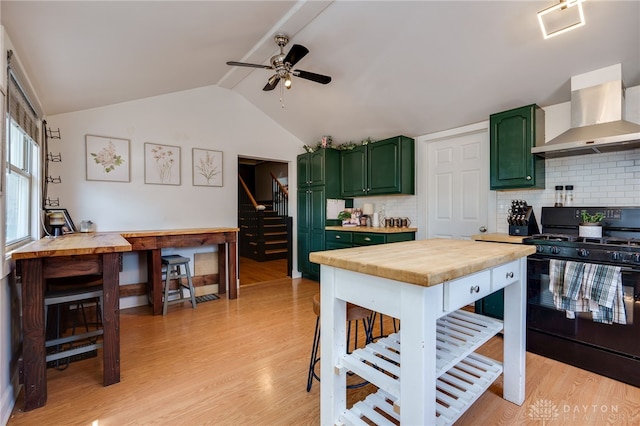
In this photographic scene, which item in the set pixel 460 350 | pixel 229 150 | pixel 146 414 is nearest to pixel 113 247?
pixel 146 414

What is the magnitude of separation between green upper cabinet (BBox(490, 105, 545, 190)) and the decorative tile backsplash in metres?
0.13

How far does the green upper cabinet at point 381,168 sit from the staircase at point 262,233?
2387 mm

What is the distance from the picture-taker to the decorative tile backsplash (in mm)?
2465

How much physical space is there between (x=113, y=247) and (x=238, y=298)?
2.19 meters

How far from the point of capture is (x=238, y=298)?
3918mm

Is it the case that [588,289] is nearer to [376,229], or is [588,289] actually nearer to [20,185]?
[376,229]

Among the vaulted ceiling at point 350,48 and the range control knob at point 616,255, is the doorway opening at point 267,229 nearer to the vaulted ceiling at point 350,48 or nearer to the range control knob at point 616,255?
the vaulted ceiling at point 350,48

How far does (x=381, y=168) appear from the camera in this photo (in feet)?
13.6

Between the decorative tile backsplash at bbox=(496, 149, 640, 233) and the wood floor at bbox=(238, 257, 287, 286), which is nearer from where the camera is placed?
the decorative tile backsplash at bbox=(496, 149, 640, 233)

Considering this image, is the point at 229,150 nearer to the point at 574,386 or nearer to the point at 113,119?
the point at 113,119

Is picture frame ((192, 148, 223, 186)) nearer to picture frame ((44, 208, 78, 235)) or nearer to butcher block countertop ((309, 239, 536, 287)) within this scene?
picture frame ((44, 208, 78, 235))

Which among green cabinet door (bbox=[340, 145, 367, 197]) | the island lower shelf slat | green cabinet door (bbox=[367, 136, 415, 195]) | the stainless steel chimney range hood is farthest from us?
green cabinet door (bbox=[340, 145, 367, 197])

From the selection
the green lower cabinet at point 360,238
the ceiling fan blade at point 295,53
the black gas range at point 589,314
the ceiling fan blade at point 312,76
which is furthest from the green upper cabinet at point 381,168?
the ceiling fan blade at point 295,53

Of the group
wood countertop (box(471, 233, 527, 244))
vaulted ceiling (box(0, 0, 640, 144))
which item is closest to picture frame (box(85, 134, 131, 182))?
vaulted ceiling (box(0, 0, 640, 144))
